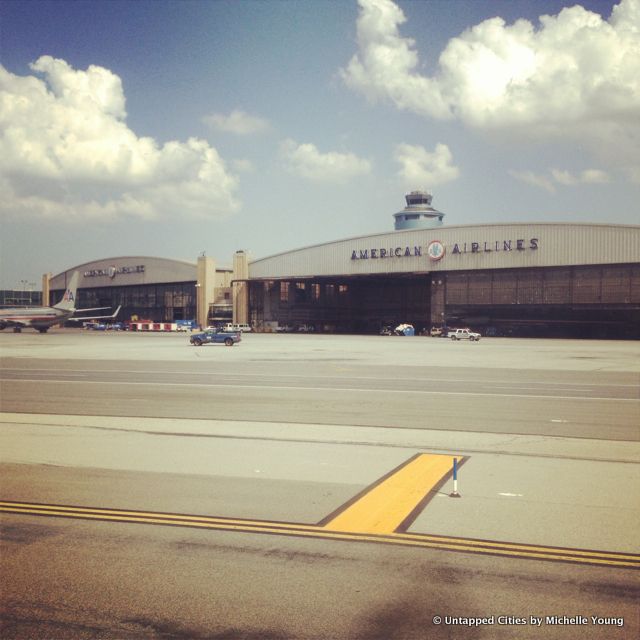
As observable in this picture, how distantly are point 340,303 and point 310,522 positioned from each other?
360ft

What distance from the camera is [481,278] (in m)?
85.8

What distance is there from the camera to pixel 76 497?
34.0 feet

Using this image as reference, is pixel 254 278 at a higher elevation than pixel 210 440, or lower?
higher

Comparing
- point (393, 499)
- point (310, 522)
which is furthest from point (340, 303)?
point (310, 522)

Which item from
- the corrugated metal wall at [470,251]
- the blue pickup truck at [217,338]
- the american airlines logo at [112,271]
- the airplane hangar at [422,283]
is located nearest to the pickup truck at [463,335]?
the airplane hangar at [422,283]

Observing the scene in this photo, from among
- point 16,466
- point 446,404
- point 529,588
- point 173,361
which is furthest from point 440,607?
point 173,361

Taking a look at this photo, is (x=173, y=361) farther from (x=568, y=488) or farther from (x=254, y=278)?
(x=254, y=278)

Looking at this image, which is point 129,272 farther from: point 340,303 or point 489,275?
point 489,275

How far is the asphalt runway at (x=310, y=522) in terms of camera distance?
6281 millimetres

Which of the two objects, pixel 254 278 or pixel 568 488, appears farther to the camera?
pixel 254 278

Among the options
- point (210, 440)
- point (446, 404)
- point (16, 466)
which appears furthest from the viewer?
point (446, 404)

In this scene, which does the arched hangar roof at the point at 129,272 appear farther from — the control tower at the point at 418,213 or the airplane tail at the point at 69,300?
the control tower at the point at 418,213

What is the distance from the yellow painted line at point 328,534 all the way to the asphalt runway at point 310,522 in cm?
4

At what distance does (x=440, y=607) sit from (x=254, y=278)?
101483mm
